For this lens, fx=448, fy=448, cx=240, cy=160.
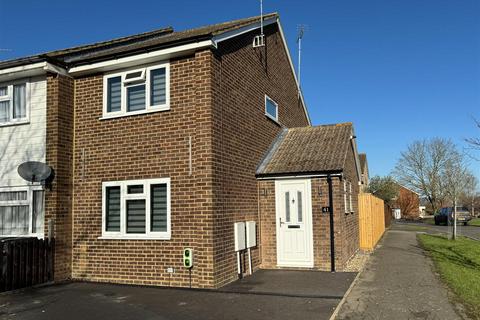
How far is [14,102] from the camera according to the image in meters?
11.6

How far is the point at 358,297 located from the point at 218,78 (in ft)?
18.3

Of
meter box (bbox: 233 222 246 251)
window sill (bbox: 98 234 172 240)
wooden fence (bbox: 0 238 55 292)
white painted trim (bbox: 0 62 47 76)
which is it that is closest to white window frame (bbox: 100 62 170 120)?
white painted trim (bbox: 0 62 47 76)

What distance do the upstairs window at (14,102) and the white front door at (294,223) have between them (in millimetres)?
6944

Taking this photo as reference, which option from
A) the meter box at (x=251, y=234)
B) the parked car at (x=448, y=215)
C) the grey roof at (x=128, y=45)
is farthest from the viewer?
the parked car at (x=448, y=215)

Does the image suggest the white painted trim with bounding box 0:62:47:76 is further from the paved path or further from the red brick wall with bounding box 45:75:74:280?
the paved path

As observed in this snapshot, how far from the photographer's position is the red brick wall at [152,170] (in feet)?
31.8

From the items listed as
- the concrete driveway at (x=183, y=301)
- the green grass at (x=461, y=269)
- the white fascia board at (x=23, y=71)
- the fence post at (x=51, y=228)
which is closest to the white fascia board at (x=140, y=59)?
the white fascia board at (x=23, y=71)

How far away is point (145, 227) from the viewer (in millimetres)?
10297

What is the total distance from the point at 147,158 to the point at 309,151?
497cm

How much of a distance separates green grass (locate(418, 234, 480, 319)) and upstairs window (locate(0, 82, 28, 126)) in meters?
10.8

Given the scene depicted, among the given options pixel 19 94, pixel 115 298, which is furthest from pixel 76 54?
pixel 115 298

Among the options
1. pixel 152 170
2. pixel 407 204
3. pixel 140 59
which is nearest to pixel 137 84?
pixel 140 59

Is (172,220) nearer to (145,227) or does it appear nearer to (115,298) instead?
(145,227)

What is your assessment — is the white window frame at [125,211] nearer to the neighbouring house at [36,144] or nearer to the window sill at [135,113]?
the neighbouring house at [36,144]
